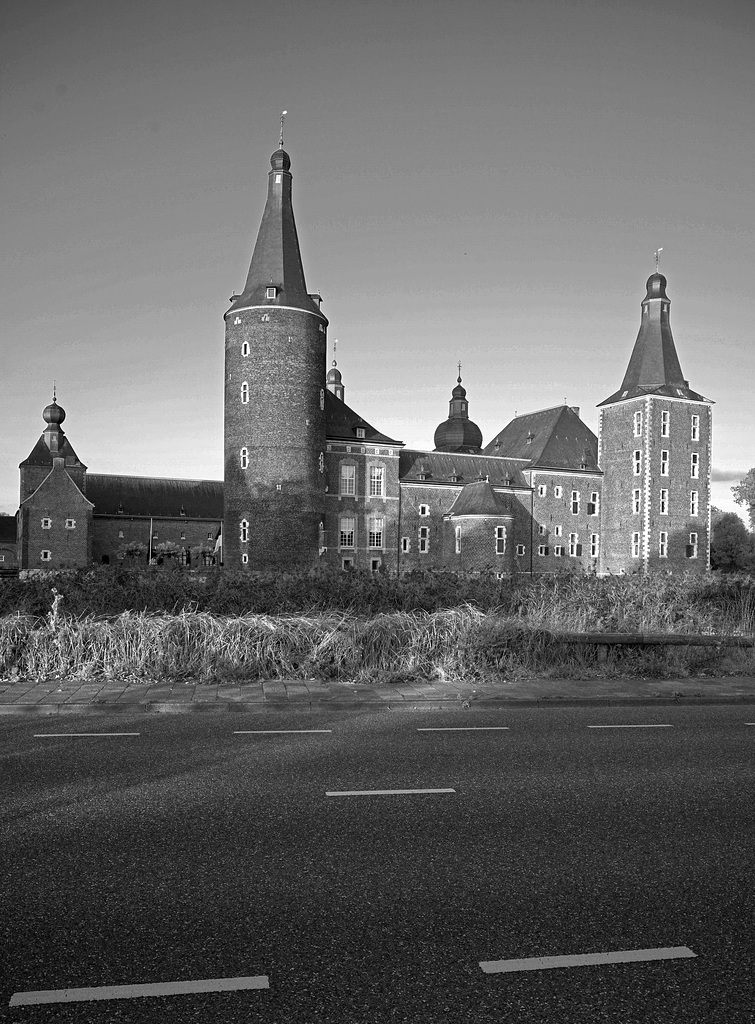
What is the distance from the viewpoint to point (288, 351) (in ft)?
165

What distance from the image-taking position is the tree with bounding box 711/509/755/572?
73.4 meters

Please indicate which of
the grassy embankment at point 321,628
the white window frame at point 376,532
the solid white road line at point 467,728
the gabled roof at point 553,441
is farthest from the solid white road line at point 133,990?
the gabled roof at point 553,441

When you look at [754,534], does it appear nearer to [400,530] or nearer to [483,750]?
[400,530]

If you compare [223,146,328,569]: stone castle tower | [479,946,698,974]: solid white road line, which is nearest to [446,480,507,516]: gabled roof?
[223,146,328,569]: stone castle tower

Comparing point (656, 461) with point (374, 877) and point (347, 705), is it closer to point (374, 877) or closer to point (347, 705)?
point (347, 705)

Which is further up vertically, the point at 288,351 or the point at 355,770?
the point at 288,351

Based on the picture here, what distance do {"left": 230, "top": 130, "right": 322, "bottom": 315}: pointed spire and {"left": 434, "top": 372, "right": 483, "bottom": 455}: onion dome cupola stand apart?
29.7 metres

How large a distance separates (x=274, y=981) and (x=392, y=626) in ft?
31.5

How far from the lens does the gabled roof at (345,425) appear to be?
186 feet

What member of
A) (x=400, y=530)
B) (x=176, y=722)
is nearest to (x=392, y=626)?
(x=176, y=722)

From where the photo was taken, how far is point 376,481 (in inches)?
2280

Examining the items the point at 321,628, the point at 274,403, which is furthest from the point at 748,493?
the point at 321,628

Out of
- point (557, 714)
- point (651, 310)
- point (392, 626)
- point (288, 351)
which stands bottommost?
point (557, 714)

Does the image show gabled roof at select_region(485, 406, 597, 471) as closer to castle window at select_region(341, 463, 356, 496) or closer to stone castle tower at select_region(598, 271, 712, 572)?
stone castle tower at select_region(598, 271, 712, 572)
